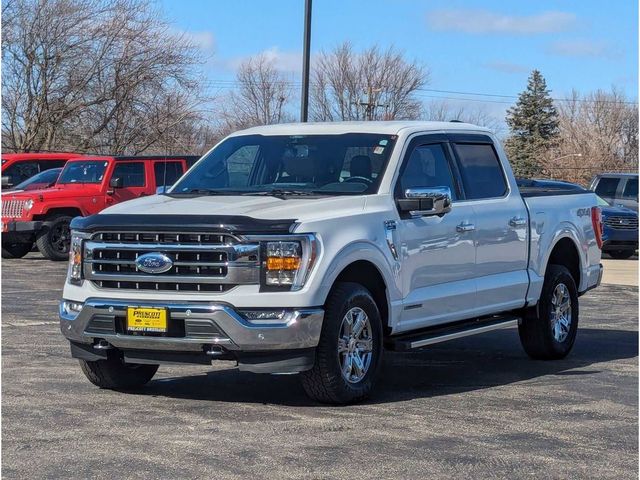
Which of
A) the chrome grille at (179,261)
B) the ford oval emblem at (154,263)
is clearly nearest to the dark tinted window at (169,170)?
the chrome grille at (179,261)

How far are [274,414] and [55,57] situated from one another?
109ft

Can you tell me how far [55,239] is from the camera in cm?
2158

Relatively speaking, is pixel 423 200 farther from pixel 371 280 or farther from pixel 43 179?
pixel 43 179

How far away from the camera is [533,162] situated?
7725cm

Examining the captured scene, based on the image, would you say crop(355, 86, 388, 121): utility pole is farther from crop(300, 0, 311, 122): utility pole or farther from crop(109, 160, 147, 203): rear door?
crop(109, 160, 147, 203): rear door

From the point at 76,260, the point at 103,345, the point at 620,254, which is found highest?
the point at 76,260

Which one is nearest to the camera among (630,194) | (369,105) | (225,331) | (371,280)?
(225,331)

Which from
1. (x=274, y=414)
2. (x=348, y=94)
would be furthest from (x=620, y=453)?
(x=348, y=94)

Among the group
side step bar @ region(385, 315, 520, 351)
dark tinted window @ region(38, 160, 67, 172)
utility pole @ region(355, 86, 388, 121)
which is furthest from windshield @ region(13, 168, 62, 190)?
side step bar @ region(385, 315, 520, 351)

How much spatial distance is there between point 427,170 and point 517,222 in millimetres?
1134

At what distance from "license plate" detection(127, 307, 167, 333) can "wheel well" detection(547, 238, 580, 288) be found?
4.33 metres

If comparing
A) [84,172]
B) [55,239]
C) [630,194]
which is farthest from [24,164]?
[630,194]

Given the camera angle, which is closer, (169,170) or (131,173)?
(131,173)

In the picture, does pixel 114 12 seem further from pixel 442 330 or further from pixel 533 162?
pixel 533 162
